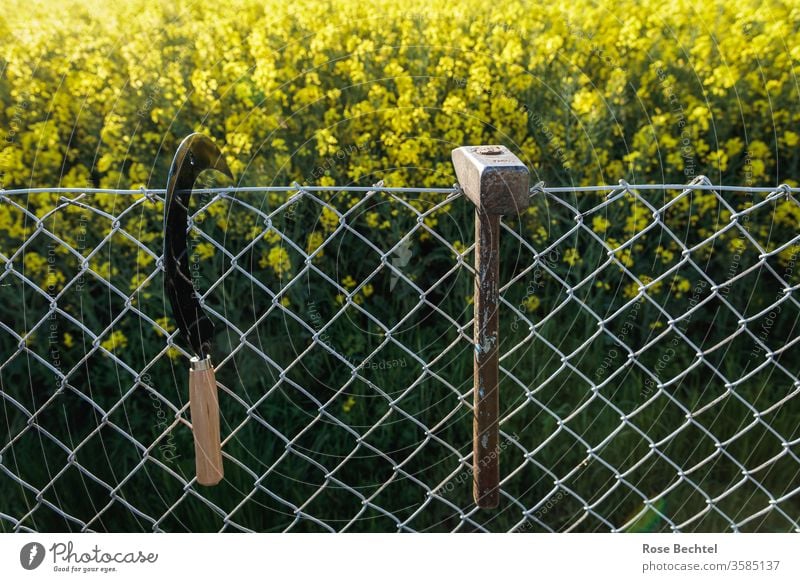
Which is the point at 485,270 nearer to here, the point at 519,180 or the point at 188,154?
the point at 519,180

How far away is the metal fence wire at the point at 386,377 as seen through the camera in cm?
243

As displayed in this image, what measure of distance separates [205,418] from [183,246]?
308 mm

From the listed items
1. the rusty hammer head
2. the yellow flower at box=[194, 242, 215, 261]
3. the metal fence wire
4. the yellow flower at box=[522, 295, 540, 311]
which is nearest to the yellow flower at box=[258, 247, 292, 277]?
the metal fence wire

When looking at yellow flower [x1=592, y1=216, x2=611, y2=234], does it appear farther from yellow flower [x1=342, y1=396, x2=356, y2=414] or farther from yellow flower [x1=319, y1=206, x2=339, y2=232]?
yellow flower [x1=342, y1=396, x2=356, y2=414]

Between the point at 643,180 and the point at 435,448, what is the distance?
4.21 feet

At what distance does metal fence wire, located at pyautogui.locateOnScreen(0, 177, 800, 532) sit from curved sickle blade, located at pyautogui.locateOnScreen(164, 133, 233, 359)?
730mm

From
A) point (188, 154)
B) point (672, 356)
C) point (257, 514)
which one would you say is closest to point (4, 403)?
A: point (257, 514)

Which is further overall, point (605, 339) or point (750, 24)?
point (750, 24)

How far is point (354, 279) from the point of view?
2.90 meters

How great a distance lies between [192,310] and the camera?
1585mm

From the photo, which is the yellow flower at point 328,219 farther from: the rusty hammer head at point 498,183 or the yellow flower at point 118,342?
the rusty hammer head at point 498,183
